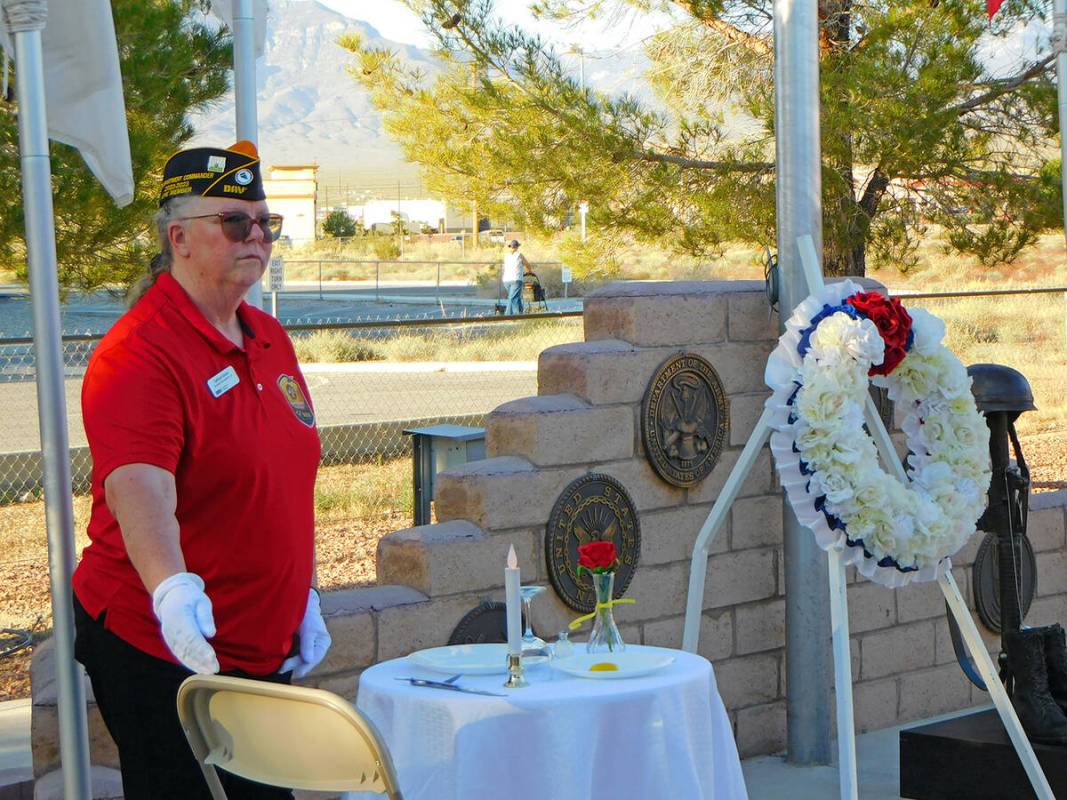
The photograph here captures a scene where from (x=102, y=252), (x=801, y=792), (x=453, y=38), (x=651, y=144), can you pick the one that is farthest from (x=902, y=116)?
(x=801, y=792)

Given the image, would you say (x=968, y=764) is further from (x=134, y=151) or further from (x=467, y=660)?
(x=134, y=151)

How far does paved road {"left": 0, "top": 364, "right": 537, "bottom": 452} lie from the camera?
47.2 feet

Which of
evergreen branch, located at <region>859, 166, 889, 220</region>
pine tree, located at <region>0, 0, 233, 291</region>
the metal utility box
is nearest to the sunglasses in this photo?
the metal utility box

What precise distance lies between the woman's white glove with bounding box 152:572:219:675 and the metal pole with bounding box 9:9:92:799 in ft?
3.25

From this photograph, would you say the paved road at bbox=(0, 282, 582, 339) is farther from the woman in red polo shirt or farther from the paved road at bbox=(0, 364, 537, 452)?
the woman in red polo shirt

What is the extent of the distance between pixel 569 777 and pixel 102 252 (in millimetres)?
7514

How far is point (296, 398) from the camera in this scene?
3467 millimetres

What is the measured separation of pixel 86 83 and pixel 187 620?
213cm

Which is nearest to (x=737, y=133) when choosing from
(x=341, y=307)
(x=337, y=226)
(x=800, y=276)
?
(x=800, y=276)

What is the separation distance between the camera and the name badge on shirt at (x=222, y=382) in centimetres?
316

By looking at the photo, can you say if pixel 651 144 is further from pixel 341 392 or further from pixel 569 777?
pixel 569 777

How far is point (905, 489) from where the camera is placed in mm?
4645

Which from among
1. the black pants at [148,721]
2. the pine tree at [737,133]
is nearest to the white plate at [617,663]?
the black pants at [148,721]

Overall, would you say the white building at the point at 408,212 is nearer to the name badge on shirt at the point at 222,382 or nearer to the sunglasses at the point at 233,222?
the sunglasses at the point at 233,222
